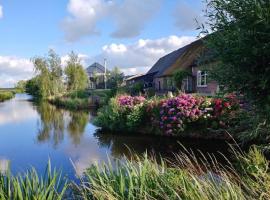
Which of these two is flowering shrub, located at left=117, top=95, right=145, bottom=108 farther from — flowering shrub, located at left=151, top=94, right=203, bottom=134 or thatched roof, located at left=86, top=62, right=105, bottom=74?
thatched roof, located at left=86, top=62, right=105, bottom=74

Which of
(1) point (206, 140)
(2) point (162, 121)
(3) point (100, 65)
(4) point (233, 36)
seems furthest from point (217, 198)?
(3) point (100, 65)

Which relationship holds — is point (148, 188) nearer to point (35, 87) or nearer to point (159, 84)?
point (159, 84)

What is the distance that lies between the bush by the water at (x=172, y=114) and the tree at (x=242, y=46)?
815cm

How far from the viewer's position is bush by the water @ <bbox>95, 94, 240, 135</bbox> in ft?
47.4

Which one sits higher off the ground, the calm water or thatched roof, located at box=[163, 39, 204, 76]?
thatched roof, located at box=[163, 39, 204, 76]

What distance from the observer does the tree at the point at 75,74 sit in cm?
4966

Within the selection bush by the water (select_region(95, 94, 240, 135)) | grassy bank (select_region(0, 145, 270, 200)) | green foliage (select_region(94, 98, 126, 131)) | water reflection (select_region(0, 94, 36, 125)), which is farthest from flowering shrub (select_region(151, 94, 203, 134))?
water reflection (select_region(0, 94, 36, 125))

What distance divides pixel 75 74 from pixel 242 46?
153 ft

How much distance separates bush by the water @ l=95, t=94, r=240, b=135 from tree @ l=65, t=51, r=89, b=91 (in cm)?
3269

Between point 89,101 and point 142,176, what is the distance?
3426 cm

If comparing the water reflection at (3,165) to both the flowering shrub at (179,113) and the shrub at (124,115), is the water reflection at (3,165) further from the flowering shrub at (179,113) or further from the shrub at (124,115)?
the flowering shrub at (179,113)

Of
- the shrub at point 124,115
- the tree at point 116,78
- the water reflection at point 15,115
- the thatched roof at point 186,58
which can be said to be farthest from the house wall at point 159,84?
the shrub at point 124,115

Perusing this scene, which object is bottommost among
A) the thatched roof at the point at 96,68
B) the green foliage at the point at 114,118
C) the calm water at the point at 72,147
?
the calm water at the point at 72,147

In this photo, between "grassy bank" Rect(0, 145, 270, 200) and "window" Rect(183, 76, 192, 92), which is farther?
"window" Rect(183, 76, 192, 92)
